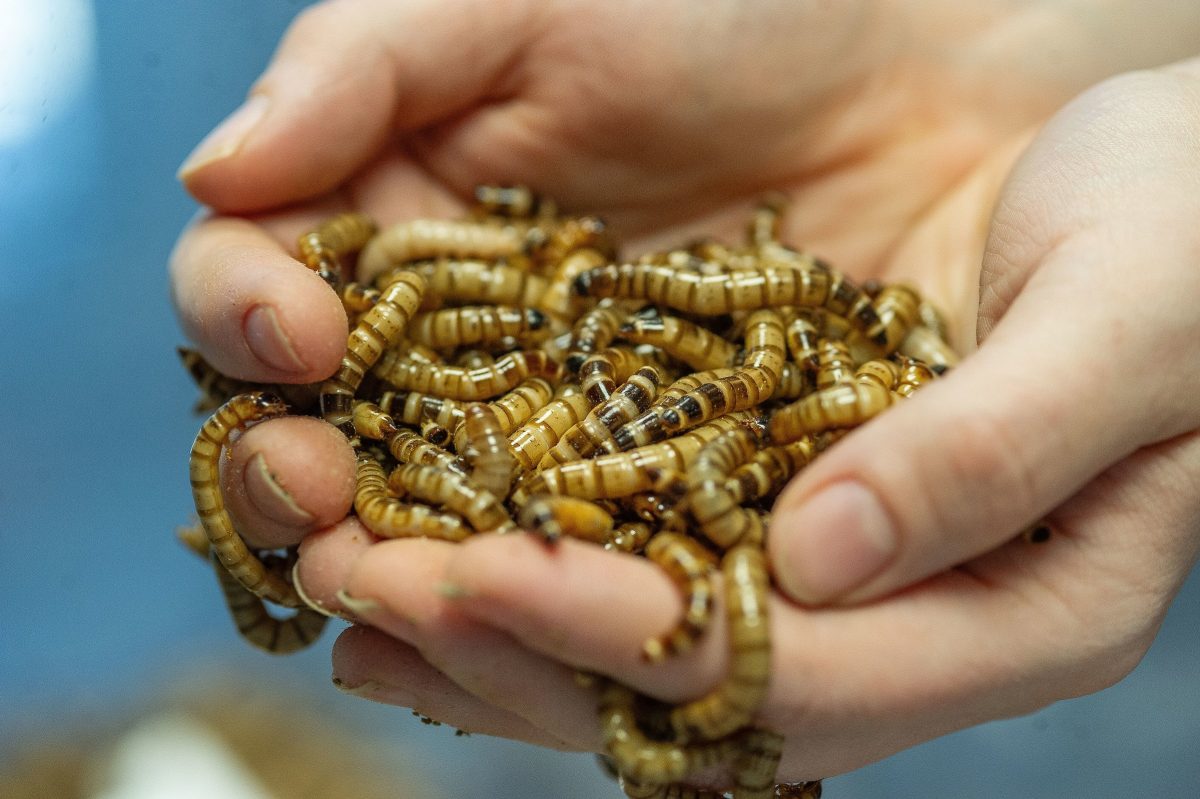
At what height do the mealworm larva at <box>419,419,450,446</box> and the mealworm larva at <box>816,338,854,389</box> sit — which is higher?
the mealworm larva at <box>816,338,854,389</box>

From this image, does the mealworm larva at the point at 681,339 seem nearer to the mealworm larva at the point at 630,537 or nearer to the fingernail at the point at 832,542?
the mealworm larva at the point at 630,537

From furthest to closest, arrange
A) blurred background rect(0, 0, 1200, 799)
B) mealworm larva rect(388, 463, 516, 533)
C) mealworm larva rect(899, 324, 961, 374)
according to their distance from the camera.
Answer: blurred background rect(0, 0, 1200, 799), mealworm larva rect(899, 324, 961, 374), mealworm larva rect(388, 463, 516, 533)

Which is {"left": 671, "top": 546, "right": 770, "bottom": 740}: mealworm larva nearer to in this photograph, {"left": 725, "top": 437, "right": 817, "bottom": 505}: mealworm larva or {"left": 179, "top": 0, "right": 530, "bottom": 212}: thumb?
{"left": 725, "top": 437, "right": 817, "bottom": 505}: mealworm larva

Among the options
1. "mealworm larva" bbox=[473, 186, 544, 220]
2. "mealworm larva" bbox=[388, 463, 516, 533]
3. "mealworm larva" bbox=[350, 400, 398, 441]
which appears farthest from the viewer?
"mealworm larva" bbox=[473, 186, 544, 220]

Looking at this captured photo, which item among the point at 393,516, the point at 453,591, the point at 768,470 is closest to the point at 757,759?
the point at 768,470

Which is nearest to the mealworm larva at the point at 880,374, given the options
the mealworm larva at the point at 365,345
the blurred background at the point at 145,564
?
the mealworm larva at the point at 365,345

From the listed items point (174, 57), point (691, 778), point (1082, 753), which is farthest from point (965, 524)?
point (174, 57)

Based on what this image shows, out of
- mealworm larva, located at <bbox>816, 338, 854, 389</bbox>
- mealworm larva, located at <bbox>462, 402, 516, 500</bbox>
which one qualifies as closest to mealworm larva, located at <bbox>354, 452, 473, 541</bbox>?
mealworm larva, located at <bbox>462, 402, 516, 500</bbox>
